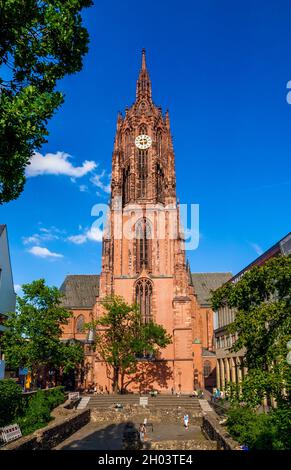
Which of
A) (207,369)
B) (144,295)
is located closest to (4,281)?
(144,295)

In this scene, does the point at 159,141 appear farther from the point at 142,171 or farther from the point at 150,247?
the point at 150,247

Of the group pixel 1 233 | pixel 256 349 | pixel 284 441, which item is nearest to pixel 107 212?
pixel 1 233

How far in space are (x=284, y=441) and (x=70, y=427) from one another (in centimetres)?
1851

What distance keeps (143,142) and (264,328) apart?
4704cm

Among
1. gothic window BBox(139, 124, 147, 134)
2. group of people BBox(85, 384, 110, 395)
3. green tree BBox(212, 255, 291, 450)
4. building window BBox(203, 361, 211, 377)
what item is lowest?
group of people BBox(85, 384, 110, 395)

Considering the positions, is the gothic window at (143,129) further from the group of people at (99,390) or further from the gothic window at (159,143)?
the group of people at (99,390)

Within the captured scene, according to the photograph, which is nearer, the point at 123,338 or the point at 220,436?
the point at 220,436

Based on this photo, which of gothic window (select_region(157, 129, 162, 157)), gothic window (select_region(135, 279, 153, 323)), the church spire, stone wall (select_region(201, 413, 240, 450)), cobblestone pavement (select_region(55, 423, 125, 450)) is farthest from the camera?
the church spire

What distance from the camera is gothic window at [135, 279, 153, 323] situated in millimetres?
53094

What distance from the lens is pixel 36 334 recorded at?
1549 inches

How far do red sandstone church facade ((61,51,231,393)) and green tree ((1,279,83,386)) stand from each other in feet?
35.1

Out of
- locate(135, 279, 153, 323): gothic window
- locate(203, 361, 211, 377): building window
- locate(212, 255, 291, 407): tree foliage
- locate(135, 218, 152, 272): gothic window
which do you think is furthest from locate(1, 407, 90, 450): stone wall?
locate(203, 361, 211, 377): building window

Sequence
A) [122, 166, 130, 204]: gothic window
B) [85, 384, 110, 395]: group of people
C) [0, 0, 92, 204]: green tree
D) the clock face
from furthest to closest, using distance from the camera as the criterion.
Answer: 1. the clock face
2. [122, 166, 130, 204]: gothic window
3. [85, 384, 110, 395]: group of people
4. [0, 0, 92, 204]: green tree

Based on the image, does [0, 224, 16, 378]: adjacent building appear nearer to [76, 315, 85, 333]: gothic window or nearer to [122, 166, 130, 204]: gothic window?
[122, 166, 130, 204]: gothic window
